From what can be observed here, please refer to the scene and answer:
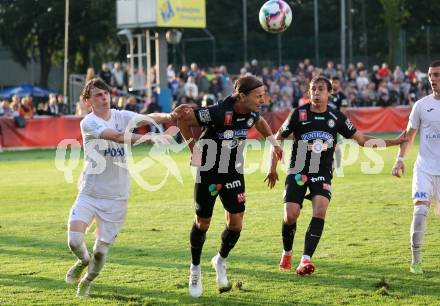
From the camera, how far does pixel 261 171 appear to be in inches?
831

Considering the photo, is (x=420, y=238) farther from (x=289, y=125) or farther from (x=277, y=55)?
(x=277, y=55)

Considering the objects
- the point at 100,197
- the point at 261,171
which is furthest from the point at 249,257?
the point at 261,171

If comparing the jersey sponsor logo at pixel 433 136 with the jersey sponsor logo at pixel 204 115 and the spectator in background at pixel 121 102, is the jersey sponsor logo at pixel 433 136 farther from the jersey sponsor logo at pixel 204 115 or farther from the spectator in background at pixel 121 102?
the spectator in background at pixel 121 102

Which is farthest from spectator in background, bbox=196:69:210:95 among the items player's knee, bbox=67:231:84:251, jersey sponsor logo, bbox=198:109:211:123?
player's knee, bbox=67:231:84:251

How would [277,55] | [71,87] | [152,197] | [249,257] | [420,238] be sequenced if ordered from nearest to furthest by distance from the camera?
[420,238] < [249,257] < [152,197] < [71,87] < [277,55]

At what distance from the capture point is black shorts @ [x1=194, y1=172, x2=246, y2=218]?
8.64 meters

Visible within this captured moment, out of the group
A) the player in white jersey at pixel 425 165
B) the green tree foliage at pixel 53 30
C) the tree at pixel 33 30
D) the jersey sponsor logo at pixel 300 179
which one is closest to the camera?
the player in white jersey at pixel 425 165

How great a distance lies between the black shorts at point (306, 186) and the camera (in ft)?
31.3

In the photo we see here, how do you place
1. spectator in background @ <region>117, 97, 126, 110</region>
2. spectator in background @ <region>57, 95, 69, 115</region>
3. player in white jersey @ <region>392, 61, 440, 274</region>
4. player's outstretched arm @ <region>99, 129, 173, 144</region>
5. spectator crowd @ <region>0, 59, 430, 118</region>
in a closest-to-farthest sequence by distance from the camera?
player's outstretched arm @ <region>99, 129, 173, 144</region>
player in white jersey @ <region>392, 61, 440, 274</region>
spectator in background @ <region>117, 97, 126, 110</region>
spectator crowd @ <region>0, 59, 430, 118</region>
spectator in background @ <region>57, 95, 69, 115</region>

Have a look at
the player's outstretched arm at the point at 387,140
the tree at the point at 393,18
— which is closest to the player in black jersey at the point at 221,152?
the player's outstretched arm at the point at 387,140

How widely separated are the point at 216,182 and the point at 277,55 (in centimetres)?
4011

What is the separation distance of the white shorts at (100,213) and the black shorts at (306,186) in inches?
83.5

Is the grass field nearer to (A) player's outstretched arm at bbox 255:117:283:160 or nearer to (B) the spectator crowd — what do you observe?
(A) player's outstretched arm at bbox 255:117:283:160

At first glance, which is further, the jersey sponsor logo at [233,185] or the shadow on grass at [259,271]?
the jersey sponsor logo at [233,185]
